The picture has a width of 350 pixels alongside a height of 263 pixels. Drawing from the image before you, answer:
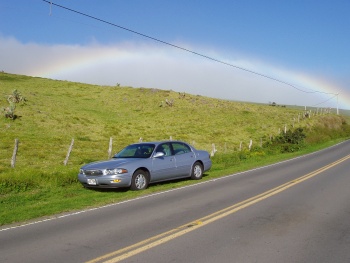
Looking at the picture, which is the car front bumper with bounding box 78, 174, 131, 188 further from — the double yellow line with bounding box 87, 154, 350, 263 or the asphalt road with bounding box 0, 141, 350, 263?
the double yellow line with bounding box 87, 154, 350, 263

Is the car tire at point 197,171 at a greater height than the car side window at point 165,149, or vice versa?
the car side window at point 165,149

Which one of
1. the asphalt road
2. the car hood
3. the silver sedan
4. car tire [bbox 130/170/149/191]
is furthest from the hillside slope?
the asphalt road

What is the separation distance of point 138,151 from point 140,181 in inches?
53.4

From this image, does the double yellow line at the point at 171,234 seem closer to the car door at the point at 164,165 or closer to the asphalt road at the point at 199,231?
the asphalt road at the point at 199,231

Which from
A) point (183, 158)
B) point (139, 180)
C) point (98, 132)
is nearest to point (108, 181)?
point (139, 180)

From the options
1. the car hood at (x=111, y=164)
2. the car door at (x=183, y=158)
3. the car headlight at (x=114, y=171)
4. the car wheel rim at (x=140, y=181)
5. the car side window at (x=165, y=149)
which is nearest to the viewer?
the car headlight at (x=114, y=171)

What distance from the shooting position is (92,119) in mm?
44875

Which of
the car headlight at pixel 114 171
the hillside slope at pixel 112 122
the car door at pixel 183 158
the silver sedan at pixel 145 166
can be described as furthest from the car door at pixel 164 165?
the hillside slope at pixel 112 122

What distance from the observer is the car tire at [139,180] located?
12.0 m

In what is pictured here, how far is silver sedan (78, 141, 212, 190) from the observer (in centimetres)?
1170

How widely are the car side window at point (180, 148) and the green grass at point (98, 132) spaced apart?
1118mm

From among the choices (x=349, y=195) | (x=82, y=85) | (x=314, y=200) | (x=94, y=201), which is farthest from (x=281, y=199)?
(x=82, y=85)

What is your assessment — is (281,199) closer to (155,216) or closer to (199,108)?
(155,216)

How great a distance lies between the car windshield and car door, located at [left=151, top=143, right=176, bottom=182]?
271 mm
